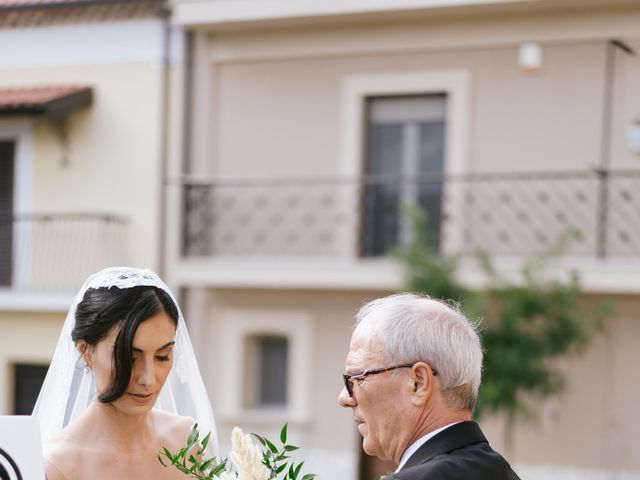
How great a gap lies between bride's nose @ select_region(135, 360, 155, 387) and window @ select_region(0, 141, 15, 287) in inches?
447

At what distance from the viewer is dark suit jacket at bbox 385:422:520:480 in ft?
8.05

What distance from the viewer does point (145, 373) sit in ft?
10.2

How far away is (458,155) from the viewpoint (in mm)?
12359

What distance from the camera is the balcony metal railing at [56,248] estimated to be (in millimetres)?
13500

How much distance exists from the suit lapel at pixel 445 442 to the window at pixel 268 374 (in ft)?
35.1

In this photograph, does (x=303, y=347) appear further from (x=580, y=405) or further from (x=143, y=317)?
(x=143, y=317)

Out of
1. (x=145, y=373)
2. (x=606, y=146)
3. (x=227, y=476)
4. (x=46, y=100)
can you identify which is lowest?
(x=227, y=476)

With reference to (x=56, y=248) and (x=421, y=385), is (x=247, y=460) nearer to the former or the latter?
(x=421, y=385)

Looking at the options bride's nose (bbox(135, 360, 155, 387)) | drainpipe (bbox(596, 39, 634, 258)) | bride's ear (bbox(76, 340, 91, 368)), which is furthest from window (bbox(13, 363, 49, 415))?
bride's nose (bbox(135, 360, 155, 387))

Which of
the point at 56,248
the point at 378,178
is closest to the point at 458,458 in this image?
the point at 378,178

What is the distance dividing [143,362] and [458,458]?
0.99 meters

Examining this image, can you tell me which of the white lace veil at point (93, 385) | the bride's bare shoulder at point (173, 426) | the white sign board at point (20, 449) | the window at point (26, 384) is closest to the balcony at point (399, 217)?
the window at point (26, 384)

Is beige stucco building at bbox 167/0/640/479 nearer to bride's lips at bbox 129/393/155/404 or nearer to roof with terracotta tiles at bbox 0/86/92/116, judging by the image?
roof with terracotta tiles at bbox 0/86/92/116

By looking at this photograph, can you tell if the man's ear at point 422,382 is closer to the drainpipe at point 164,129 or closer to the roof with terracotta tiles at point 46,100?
the drainpipe at point 164,129
